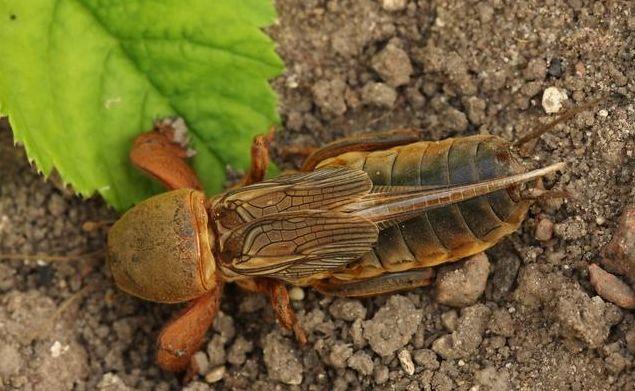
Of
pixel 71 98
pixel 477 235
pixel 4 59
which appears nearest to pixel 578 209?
pixel 477 235

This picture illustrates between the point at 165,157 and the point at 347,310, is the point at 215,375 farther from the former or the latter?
the point at 165,157

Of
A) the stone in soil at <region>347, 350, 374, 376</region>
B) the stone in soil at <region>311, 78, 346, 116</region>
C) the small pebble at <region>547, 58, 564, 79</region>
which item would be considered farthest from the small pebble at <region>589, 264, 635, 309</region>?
the stone in soil at <region>311, 78, 346, 116</region>

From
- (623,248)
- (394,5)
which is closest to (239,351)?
(623,248)

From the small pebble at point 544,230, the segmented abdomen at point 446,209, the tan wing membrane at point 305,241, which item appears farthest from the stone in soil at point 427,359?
the small pebble at point 544,230

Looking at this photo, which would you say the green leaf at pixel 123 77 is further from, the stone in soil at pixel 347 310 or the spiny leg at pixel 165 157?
the stone in soil at pixel 347 310

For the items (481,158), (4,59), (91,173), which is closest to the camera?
(481,158)

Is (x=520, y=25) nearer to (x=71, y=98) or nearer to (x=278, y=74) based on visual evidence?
(x=278, y=74)
